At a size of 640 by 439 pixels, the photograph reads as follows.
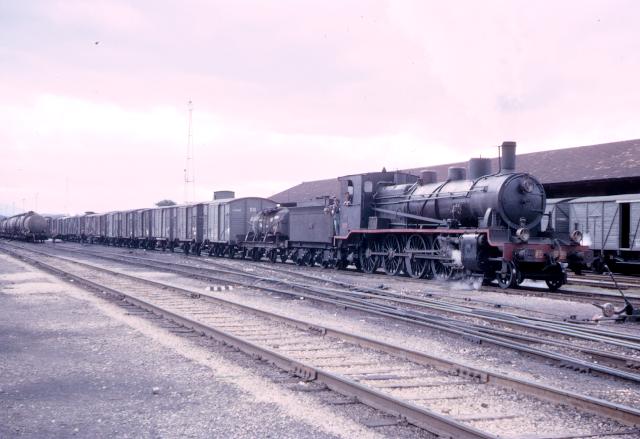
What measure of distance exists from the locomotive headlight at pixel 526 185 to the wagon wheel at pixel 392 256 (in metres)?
4.72

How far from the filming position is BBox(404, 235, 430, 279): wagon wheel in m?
17.9

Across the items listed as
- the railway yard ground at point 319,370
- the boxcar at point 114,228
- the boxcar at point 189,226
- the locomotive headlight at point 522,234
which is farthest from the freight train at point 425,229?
the boxcar at point 114,228

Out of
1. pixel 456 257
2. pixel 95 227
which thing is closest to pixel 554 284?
pixel 456 257

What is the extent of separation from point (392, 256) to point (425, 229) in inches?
76.6

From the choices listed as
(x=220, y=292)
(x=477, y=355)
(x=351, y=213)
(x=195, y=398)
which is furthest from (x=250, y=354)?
(x=351, y=213)

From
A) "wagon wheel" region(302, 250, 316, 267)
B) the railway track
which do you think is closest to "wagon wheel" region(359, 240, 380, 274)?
"wagon wheel" region(302, 250, 316, 267)

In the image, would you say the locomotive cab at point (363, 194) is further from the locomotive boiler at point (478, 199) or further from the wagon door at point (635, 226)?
the wagon door at point (635, 226)

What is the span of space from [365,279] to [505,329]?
9.09 meters

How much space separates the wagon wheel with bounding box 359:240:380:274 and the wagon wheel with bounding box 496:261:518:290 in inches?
220

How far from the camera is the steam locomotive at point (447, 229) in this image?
1481 cm

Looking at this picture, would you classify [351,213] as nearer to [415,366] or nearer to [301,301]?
[301,301]

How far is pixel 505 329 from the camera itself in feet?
30.1

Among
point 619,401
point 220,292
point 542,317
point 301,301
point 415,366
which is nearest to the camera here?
point 619,401

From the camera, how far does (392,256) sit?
62.3 feet
